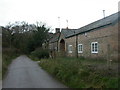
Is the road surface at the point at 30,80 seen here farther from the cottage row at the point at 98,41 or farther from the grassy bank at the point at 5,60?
the cottage row at the point at 98,41

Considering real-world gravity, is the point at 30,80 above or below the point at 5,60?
below

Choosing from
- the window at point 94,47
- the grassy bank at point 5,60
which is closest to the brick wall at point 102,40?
the window at point 94,47

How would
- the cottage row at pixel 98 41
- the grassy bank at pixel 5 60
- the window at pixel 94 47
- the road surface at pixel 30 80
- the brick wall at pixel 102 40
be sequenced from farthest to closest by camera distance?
the window at pixel 94 47
the cottage row at pixel 98 41
the brick wall at pixel 102 40
the grassy bank at pixel 5 60
the road surface at pixel 30 80

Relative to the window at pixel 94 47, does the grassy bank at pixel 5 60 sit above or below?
below

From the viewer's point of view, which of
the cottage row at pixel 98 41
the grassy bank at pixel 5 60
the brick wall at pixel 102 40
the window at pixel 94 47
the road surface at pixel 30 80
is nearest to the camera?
the road surface at pixel 30 80

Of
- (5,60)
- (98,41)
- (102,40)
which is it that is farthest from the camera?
(5,60)

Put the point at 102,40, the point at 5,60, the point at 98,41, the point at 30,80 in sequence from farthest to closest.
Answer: the point at 5,60
the point at 98,41
the point at 102,40
the point at 30,80

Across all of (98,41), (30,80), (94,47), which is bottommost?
(30,80)

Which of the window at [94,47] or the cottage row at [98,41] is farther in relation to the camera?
the window at [94,47]

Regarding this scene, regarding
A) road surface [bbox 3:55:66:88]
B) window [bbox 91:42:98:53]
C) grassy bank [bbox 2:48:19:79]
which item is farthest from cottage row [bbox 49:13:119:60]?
grassy bank [bbox 2:48:19:79]

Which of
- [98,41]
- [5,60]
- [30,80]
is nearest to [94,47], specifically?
[98,41]

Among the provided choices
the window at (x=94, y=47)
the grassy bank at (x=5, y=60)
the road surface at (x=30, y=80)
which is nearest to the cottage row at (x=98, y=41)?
the window at (x=94, y=47)

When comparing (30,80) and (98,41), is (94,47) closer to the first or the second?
(98,41)

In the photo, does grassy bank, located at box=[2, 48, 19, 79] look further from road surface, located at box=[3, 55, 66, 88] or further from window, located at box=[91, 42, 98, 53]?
window, located at box=[91, 42, 98, 53]
